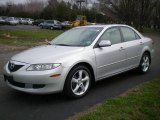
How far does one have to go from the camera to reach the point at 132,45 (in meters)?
7.41

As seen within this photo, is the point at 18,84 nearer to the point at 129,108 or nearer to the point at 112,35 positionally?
the point at 129,108

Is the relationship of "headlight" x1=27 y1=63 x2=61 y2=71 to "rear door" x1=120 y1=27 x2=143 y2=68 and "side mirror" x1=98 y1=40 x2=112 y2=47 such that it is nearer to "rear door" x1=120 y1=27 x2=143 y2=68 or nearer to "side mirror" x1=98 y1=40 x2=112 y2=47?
"side mirror" x1=98 y1=40 x2=112 y2=47

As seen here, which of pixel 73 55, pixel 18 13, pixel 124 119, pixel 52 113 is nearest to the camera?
pixel 124 119

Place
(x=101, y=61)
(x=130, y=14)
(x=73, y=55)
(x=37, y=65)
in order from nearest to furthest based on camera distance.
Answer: (x=37, y=65)
(x=73, y=55)
(x=101, y=61)
(x=130, y=14)

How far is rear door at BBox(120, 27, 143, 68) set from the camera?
7277mm

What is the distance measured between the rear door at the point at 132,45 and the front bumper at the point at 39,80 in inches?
95.9

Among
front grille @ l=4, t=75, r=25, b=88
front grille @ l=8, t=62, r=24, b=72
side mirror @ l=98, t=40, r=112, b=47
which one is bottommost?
front grille @ l=4, t=75, r=25, b=88

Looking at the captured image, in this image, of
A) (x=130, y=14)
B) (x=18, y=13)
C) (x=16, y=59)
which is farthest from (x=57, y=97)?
(x=18, y=13)

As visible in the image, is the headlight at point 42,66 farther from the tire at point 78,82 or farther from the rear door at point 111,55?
the rear door at point 111,55

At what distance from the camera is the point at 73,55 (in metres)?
5.73

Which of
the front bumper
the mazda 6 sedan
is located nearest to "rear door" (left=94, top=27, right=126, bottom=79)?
the mazda 6 sedan

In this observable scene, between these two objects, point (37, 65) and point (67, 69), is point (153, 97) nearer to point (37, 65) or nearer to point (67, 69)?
point (67, 69)

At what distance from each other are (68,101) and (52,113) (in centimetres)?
71

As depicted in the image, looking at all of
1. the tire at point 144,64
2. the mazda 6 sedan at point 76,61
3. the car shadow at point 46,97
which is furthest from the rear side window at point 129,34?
the car shadow at point 46,97
